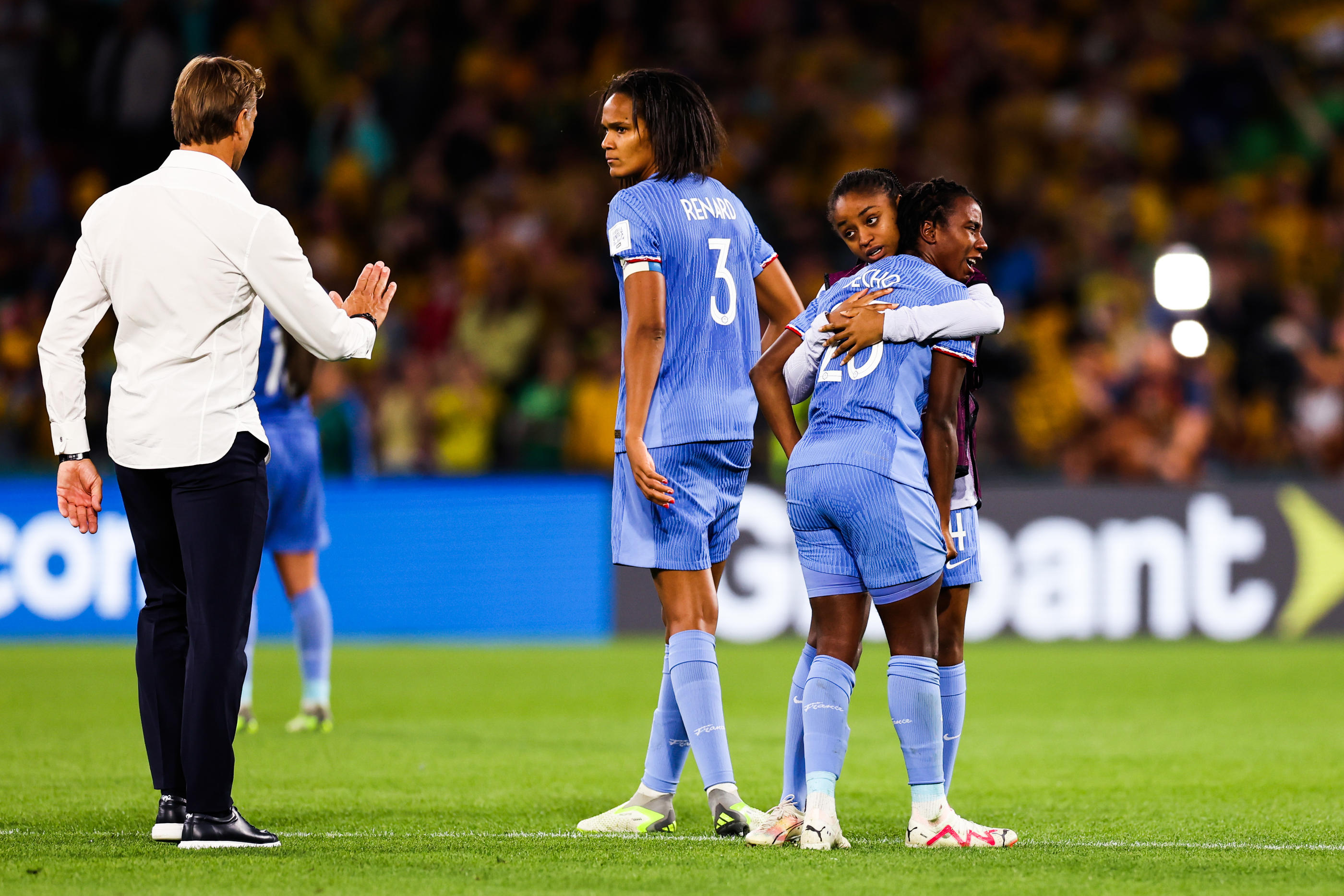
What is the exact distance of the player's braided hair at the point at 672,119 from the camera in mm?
5332

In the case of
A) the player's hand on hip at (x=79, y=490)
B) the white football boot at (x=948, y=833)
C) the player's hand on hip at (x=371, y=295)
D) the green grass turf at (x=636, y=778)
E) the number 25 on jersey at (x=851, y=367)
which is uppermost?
the player's hand on hip at (x=371, y=295)

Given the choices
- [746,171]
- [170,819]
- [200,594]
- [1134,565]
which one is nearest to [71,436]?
[200,594]

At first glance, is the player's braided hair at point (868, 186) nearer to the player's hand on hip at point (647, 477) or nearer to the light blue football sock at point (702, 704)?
the player's hand on hip at point (647, 477)

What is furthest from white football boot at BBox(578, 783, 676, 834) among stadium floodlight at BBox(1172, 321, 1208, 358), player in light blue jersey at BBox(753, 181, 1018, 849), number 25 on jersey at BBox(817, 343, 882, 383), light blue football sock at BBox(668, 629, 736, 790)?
stadium floodlight at BBox(1172, 321, 1208, 358)

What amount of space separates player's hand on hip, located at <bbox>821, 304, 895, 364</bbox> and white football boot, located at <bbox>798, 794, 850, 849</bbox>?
1.26 metres

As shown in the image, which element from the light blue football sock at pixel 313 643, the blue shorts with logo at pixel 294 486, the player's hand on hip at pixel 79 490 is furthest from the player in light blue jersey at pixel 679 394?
the light blue football sock at pixel 313 643

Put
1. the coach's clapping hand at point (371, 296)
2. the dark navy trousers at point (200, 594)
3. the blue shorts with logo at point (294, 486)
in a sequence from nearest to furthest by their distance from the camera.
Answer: the dark navy trousers at point (200, 594) → the coach's clapping hand at point (371, 296) → the blue shorts with logo at point (294, 486)

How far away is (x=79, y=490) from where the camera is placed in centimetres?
492

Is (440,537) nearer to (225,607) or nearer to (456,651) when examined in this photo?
(456,651)

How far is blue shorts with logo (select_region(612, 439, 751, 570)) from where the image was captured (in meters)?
5.26

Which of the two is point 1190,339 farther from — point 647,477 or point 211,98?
point 211,98

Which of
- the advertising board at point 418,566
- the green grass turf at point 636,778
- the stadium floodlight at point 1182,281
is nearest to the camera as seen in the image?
the green grass turf at point 636,778

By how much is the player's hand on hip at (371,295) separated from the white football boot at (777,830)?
1827mm

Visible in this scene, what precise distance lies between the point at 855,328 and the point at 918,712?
3.61ft
